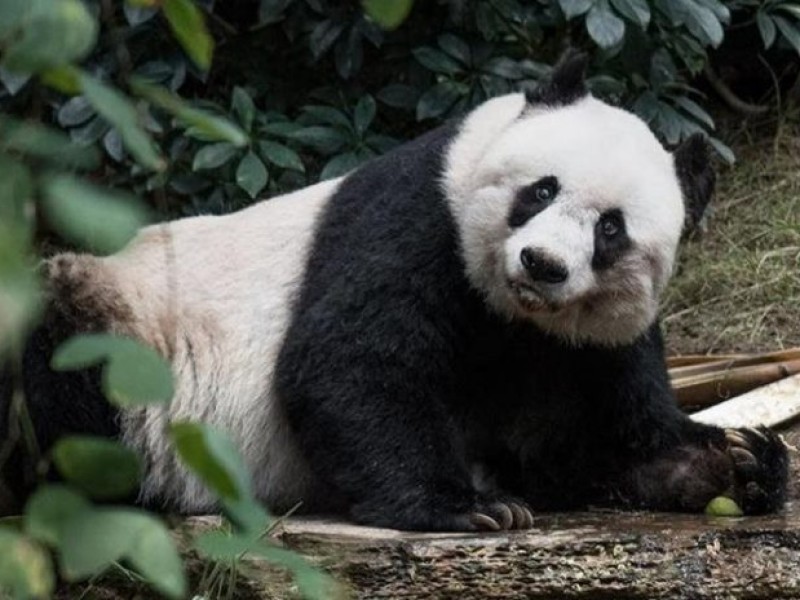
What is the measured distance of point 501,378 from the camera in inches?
185

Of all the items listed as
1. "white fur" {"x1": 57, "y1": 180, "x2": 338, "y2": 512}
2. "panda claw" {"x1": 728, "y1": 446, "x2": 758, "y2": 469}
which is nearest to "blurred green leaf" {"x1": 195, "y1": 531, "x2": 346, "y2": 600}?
"white fur" {"x1": 57, "y1": 180, "x2": 338, "y2": 512}

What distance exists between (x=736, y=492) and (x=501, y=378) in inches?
30.8

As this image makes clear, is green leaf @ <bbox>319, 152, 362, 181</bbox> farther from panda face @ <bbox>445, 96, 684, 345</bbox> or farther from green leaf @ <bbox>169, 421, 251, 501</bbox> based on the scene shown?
green leaf @ <bbox>169, 421, 251, 501</bbox>

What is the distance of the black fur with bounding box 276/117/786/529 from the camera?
14.5 ft

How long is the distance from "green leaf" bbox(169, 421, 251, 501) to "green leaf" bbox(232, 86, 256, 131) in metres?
5.77

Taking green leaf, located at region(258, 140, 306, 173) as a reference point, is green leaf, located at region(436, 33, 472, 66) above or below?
above

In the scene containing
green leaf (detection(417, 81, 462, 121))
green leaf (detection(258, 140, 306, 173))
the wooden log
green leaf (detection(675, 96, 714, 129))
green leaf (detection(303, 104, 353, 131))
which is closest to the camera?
the wooden log

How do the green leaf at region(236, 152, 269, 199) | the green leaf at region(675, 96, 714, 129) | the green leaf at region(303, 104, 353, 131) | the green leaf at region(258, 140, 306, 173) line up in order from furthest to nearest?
the green leaf at region(675, 96, 714, 129)
the green leaf at region(303, 104, 353, 131)
the green leaf at region(258, 140, 306, 173)
the green leaf at region(236, 152, 269, 199)

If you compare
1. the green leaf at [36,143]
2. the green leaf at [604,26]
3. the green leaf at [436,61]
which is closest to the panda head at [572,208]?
the green leaf at [604,26]

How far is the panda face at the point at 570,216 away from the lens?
4293 millimetres

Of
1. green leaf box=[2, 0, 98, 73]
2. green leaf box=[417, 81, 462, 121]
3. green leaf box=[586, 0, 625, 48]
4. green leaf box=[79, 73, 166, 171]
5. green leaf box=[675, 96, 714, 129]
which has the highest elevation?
green leaf box=[2, 0, 98, 73]

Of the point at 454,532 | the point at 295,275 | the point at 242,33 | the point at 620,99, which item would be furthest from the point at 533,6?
the point at 454,532

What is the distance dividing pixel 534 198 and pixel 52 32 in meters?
3.27

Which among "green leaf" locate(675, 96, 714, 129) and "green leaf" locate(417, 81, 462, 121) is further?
"green leaf" locate(675, 96, 714, 129)
